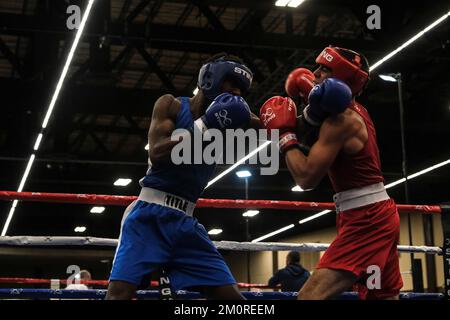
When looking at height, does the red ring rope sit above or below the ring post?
above

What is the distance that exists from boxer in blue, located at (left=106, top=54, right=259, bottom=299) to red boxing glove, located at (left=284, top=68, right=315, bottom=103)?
21 centimetres

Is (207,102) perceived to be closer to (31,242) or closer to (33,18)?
(31,242)

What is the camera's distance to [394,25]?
23.3ft

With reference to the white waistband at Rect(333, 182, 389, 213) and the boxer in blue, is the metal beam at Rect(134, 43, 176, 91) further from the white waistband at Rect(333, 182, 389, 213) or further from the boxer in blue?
the white waistband at Rect(333, 182, 389, 213)

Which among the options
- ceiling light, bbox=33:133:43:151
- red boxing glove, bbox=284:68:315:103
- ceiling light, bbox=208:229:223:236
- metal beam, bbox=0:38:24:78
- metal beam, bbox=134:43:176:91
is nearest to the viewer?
red boxing glove, bbox=284:68:315:103

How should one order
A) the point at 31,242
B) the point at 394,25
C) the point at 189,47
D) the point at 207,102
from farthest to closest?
1. the point at 189,47
2. the point at 394,25
3. the point at 31,242
4. the point at 207,102

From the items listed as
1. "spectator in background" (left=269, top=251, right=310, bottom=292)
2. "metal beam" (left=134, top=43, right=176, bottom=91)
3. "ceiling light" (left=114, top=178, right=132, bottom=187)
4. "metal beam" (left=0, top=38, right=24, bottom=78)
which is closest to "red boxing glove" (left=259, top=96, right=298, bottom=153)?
"spectator in background" (left=269, top=251, right=310, bottom=292)

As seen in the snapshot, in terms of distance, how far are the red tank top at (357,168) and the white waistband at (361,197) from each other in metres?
0.02

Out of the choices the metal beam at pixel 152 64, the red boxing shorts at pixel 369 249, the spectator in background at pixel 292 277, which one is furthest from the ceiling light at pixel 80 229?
the red boxing shorts at pixel 369 249

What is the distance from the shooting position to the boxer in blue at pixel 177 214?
8.32ft

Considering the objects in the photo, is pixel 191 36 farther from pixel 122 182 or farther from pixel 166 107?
pixel 122 182

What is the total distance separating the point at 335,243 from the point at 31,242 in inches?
65.0

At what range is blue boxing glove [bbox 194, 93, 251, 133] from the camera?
2.58 meters
